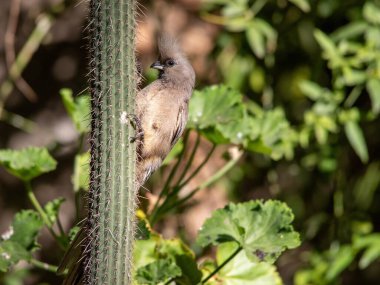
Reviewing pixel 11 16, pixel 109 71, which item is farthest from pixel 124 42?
pixel 11 16

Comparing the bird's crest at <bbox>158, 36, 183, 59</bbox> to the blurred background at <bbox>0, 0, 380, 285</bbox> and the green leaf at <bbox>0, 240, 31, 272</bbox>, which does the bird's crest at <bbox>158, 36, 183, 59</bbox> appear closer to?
the green leaf at <bbox>0, 240, 31, 272</bbox>

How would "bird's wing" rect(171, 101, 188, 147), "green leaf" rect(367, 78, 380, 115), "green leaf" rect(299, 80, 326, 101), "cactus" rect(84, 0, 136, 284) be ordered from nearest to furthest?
"cactus" rect(84, 0, 136, 284) → "bird's wing" rect(171, 101, 188, 147) → "green leaf" rect(367, 78, 380, 115) → "green leaf" rect(299, 80, 326, 101)

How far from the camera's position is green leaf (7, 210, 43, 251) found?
7.96 ft

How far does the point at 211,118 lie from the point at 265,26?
4.18 feet

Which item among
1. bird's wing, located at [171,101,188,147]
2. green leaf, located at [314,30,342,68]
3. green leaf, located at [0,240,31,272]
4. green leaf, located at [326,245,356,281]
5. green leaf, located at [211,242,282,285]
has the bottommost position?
green leaf, located at [326,245,356,281]

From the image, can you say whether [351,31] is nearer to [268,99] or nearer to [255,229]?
[268,99]

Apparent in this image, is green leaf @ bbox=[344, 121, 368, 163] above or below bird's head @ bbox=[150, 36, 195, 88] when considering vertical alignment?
below

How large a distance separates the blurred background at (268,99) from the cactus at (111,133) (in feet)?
5.91

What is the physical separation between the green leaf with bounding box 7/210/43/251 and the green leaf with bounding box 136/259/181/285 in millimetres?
400

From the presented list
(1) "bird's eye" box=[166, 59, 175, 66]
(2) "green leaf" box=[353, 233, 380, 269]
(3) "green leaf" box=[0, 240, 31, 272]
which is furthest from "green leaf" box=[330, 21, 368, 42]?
(3) "green leaf" box=[0, 240, 31, 272]

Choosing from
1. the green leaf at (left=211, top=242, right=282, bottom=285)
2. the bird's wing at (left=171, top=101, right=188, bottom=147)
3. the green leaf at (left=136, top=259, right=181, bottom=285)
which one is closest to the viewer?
the green leaf at (left=136, top=259, right=181, bottom=285)

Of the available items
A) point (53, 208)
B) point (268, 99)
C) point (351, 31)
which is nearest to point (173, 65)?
point (53, 208)

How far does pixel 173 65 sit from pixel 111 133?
83 cm

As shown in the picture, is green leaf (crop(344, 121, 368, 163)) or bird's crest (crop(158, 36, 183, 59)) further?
green leaf (crop(344, 121, 368, 163))
